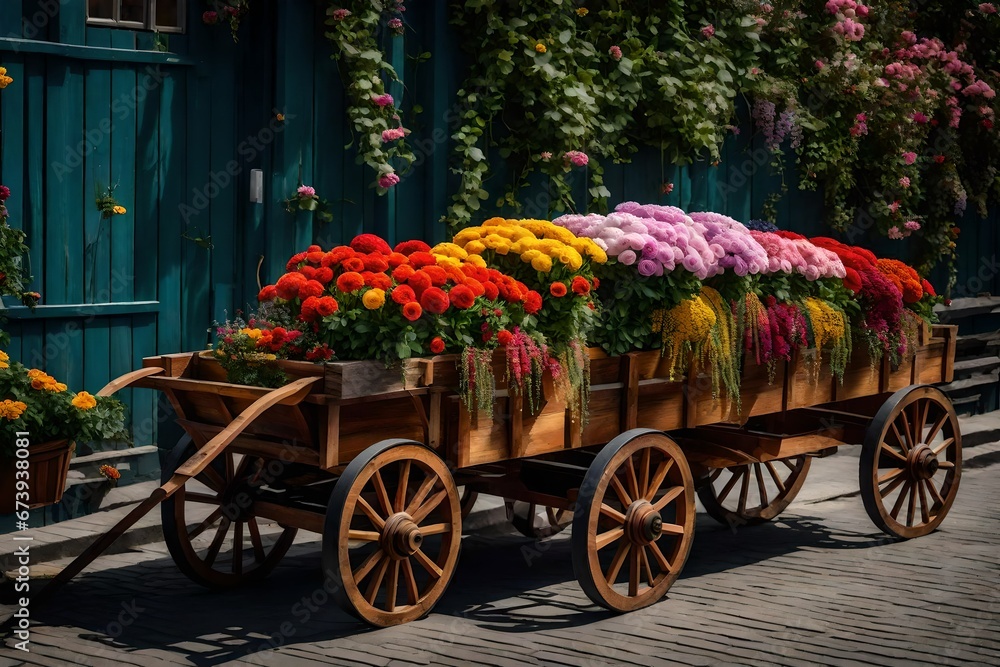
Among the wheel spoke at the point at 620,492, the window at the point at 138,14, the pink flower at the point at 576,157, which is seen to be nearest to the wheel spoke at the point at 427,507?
the wheel spoke at the point at 620,492

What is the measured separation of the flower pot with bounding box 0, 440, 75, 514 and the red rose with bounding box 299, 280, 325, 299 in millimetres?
1729

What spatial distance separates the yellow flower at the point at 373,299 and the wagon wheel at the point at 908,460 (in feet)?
9.74

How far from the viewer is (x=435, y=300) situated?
4859mm

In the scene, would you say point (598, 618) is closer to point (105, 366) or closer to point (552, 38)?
point (105, 366)

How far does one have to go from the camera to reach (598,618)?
204 inches

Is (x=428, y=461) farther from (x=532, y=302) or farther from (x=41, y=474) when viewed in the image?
(x=41, y=474)

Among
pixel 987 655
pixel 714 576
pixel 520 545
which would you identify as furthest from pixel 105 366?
pixel 987 655

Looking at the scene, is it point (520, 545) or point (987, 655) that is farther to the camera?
point (520, 545)

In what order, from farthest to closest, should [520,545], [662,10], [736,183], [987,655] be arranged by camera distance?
[736,183] → [662,10] → [520,545] → [987,655]

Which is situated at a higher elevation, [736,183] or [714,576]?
[736,183]

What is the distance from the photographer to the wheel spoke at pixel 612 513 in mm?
5230

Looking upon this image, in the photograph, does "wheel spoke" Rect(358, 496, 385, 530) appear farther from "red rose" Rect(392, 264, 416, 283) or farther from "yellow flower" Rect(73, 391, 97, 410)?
"yellow flower" Rect(73, 391, 97, 410)

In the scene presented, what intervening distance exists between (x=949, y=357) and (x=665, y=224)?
262 centimetres

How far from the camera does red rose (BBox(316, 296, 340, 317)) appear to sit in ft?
15.8
